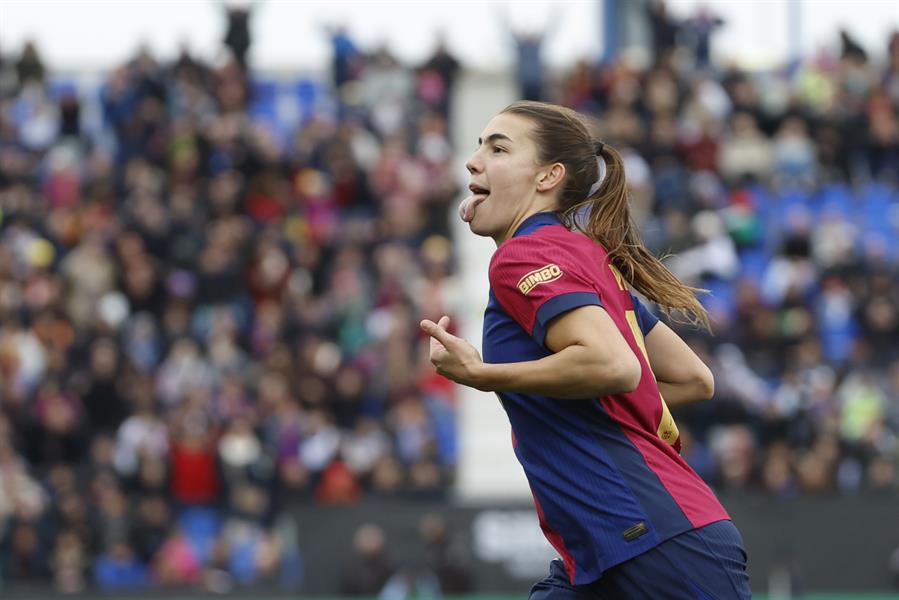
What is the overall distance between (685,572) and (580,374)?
0.57 m

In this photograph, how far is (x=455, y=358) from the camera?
3758 millimetres

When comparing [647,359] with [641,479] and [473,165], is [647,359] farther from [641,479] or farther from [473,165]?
[473,165]

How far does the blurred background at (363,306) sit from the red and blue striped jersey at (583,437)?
356 inches

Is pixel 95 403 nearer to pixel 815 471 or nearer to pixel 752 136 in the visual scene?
pixel 815 471

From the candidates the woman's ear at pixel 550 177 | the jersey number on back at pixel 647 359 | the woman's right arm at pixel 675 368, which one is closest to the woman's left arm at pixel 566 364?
the jersey number on back at pixel 647 359

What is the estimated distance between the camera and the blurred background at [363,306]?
13.4 m

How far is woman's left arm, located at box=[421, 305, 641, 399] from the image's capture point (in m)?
3.67

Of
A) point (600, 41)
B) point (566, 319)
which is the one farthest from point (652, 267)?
point (600, 41)

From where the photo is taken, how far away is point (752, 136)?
60.5ft

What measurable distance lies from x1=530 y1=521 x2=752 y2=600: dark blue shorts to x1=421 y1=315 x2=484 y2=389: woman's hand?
0.60m

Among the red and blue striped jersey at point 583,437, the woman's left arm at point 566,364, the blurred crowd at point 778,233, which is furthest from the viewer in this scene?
the blurred crowd at point 778,233

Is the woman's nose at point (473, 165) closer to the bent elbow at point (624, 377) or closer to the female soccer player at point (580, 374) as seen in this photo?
the female soccer player at point (580, 374)

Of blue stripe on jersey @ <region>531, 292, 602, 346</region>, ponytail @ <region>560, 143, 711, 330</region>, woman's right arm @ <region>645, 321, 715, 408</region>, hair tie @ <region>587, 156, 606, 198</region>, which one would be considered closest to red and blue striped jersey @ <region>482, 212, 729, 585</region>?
blue stripe on jersey @ <region>531, 292, 602, 346</region>

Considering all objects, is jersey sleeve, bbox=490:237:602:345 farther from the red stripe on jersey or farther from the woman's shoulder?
the red stripe on jersey
